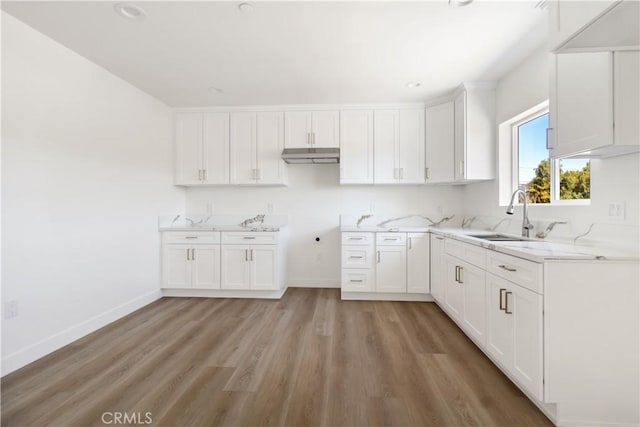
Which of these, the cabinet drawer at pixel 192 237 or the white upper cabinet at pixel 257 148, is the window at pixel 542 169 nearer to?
the white upper cabinet at pixel 257 148

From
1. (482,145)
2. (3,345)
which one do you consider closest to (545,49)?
(482,145)

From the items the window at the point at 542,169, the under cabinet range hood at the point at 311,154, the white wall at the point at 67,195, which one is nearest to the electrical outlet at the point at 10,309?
the white wall at the point at 67,195

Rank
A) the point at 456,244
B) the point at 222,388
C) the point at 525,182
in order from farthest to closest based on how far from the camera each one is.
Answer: the point at 525,182, the point at 456,244, the point at 222,388

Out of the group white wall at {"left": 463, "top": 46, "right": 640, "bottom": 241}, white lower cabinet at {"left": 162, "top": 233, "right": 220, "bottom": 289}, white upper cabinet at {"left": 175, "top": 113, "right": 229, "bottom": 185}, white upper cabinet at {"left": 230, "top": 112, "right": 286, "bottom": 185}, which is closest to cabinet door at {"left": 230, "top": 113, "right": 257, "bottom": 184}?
white upper cabinet at {"left": 230, "top": 112, "right": 286, "bottom": 185}

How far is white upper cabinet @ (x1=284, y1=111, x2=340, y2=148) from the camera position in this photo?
12.4ft

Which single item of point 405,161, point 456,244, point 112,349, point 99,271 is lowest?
point 112,349

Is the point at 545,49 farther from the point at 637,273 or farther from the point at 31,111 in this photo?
the point at 31,111

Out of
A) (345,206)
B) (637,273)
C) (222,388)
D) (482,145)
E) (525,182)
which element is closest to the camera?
(637,273)

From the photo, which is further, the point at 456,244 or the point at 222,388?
the point at 456,244

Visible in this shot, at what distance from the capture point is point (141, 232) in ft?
10.7

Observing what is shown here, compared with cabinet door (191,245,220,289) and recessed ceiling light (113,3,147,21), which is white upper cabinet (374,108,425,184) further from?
recessed ceiling light (113,3,147,21)

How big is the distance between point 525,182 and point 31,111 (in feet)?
14.1

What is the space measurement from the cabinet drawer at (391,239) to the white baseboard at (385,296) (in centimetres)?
63

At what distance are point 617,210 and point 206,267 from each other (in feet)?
12.6
